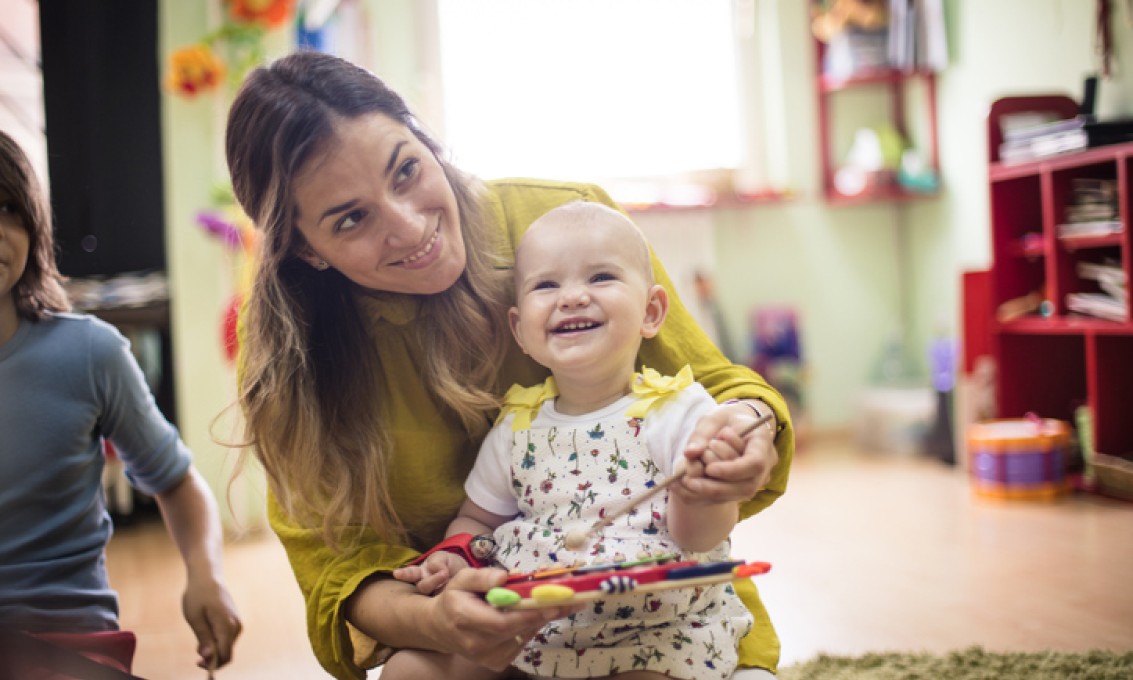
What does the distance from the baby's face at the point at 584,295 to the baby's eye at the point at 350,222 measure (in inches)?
6.9

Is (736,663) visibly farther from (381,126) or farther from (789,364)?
(789,364)

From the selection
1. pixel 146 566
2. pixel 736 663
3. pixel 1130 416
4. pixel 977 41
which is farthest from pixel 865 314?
pixel 736 663

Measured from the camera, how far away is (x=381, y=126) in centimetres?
110

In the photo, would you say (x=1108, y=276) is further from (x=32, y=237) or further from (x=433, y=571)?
(x=32, y=237)

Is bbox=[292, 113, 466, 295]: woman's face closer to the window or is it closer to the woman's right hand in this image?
the woman's right hand

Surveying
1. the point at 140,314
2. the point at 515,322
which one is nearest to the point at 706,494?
the point at 515,322

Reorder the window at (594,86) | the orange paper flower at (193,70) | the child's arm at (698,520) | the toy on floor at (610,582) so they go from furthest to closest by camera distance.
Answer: the window at (594,86) < the orange paper flower at (193,70) < the child's arm at (698,520) < the toy on floor at (610,582)

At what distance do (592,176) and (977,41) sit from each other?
156 centimetres

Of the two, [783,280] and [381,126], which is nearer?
[381,126]

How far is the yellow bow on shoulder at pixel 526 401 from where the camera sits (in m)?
1.08

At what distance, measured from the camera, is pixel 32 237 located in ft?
3.67

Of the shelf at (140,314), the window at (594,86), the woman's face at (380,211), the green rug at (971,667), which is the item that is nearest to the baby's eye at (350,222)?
the woman's face at (380,211)

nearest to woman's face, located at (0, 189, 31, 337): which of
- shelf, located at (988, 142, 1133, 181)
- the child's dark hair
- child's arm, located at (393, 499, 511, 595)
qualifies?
the child's dark hair

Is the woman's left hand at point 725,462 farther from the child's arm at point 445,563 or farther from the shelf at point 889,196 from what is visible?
the shelf at point 889,196
